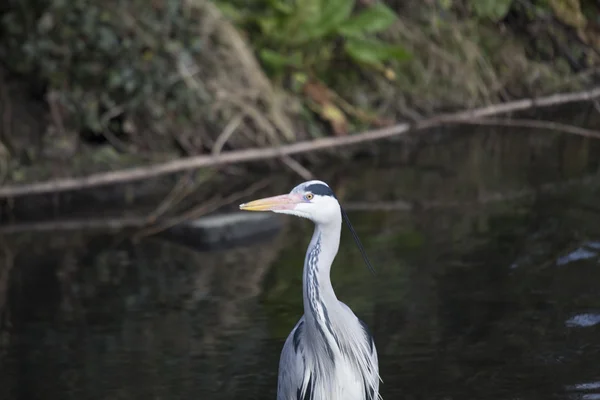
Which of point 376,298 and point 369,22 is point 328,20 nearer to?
point 369,22

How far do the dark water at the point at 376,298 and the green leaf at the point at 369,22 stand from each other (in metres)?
2.01

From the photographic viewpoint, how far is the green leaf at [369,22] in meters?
11.3

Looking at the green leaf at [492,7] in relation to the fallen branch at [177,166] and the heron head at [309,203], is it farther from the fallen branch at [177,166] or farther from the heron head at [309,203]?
the heron head at [309,203]

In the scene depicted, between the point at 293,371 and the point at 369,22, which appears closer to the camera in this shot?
the point at 293,371

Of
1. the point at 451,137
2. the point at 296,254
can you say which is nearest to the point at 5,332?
the point at 296,254

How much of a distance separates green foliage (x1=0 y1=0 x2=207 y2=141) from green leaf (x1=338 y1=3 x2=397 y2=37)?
1949 millimetres

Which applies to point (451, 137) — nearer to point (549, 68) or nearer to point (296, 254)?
point (549, 68)

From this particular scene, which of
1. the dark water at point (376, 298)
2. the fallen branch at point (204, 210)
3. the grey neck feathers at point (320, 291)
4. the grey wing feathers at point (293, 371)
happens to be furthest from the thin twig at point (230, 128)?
the grey neck feathers at point (320, 291)

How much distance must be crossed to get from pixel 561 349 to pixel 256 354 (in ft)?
5.28

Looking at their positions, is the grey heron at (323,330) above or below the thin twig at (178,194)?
above

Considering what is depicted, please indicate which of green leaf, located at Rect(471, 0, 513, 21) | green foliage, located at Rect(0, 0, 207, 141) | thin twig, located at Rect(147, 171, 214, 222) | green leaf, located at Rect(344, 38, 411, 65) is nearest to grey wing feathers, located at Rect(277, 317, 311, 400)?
thin twig, located at Rect(147, 171, 214, 222)

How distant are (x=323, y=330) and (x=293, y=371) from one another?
0.25 m

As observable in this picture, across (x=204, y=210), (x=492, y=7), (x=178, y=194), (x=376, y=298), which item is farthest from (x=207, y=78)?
(x=492, y=7)

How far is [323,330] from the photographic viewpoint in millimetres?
4629
